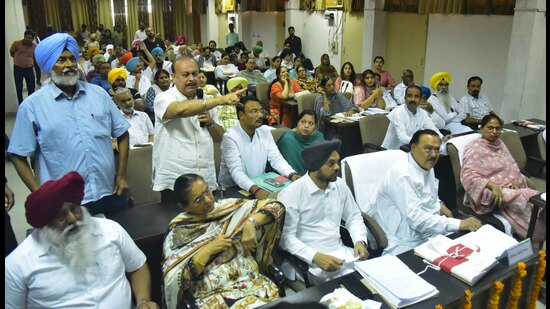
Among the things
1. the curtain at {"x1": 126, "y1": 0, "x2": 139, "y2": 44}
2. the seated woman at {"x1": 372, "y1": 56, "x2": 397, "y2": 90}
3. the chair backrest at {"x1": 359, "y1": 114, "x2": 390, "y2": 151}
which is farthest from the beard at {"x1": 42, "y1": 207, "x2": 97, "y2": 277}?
the curtain at {"x1": 126, "y1": 0, "x2": 139, "y2": 44}

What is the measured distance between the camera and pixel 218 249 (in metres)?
2.22

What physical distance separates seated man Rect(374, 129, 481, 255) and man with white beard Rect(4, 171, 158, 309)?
5.61 feet

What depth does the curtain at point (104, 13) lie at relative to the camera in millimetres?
17734

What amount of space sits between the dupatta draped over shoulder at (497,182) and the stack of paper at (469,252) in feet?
3.55

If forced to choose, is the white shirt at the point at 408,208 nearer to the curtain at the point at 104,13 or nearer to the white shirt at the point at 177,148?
the white shirt at the point at 177,148

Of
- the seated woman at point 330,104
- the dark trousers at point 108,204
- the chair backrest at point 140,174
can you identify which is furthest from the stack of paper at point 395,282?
the seated woman at point 330,104

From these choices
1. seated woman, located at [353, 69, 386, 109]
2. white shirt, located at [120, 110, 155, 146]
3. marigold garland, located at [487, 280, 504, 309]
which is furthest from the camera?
seated woman, located at [353, 69, 386, 109]

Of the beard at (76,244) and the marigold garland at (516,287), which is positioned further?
the marigold garland at (516,287)

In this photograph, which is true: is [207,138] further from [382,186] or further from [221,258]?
[382,186]

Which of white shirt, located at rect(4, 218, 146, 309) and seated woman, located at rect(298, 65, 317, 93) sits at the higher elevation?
seated woman, located at rect(298, 65, 317, 93)

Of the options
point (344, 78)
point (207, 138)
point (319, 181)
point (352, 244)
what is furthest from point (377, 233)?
point (344, 78)

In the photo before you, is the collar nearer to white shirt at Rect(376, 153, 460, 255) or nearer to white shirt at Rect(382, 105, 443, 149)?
white shirt at Rect(376, 153, 460, 255)

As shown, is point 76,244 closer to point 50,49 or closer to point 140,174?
point 50,49

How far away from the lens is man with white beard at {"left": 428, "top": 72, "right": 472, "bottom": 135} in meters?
5.62
